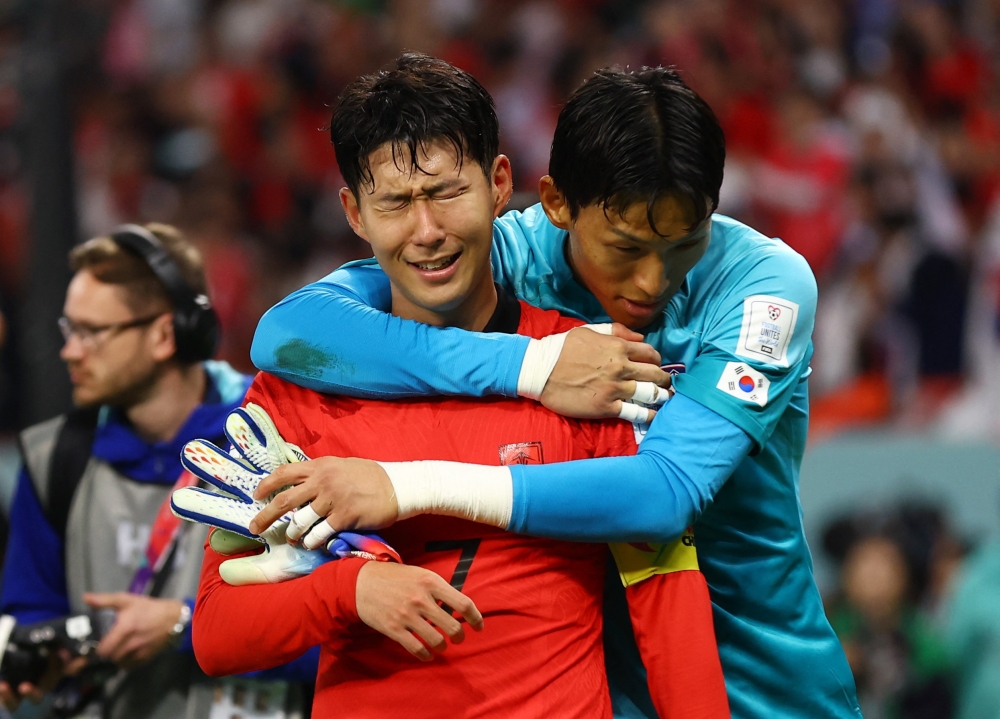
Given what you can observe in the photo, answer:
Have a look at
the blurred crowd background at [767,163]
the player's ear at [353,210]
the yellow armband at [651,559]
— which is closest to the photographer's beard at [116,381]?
the blurred crowd background at [767,163]

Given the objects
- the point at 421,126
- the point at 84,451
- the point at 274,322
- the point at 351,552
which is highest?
the point at 421,126

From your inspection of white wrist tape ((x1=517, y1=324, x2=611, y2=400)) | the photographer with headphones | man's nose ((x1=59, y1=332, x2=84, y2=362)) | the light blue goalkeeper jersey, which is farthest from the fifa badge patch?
man's nose ((x1=59, y1=332, x2=84, y2=362))

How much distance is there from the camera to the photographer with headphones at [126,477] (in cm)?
241

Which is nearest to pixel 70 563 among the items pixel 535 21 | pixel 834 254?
pixel 834 254

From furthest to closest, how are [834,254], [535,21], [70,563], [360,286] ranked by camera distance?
[535,21], [834,254], [70,563], [360,286]

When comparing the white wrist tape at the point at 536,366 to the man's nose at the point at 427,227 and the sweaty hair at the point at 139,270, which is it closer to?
the man's nose at the point at 427,227

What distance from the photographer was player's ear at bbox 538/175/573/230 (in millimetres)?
1862

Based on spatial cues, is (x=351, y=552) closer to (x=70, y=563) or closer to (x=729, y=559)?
(x=729, y=559)

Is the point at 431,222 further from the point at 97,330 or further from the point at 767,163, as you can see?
the point at 767,163

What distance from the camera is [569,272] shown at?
1.93 m

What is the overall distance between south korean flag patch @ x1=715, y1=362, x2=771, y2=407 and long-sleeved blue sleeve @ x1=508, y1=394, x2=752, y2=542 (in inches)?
2.7

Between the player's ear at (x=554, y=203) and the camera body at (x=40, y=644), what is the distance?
1.22 m

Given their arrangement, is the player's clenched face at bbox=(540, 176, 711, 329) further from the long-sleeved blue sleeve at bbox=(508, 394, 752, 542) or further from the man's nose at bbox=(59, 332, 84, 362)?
the man's nose at bbox=(59, 332, 84, 362)

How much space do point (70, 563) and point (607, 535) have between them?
143 cm
